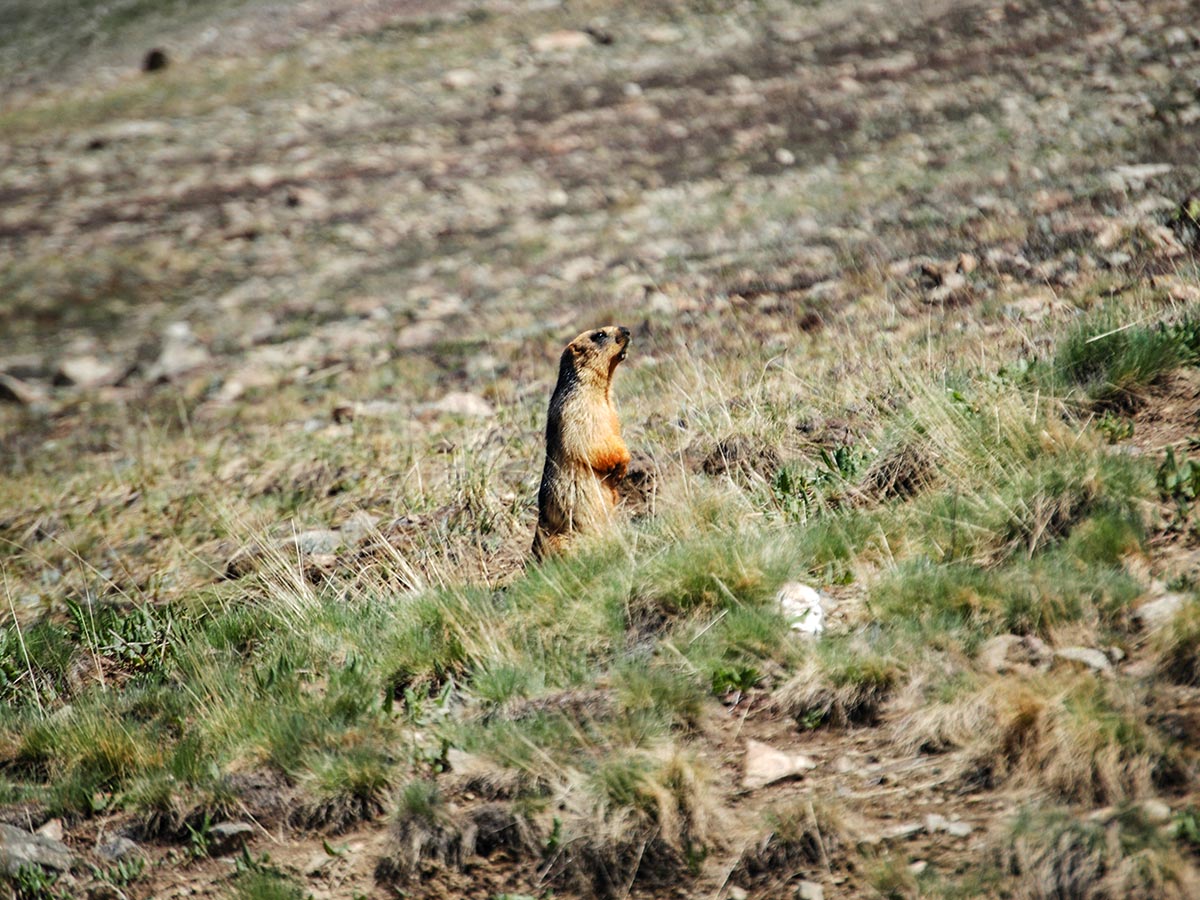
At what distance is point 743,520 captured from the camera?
4.93 metres

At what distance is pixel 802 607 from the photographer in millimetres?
4332

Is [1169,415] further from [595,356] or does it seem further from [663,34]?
[663,34]

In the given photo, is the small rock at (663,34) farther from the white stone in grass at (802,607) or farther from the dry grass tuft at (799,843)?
the dry grass tuft at (799,843)

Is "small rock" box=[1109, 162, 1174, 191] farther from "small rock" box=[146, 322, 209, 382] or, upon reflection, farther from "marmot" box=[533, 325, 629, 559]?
"small rock" box=[146, 322, 209, 382]

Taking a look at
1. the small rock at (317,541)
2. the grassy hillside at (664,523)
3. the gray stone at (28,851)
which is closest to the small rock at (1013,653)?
the grassy hillside at (664,523)

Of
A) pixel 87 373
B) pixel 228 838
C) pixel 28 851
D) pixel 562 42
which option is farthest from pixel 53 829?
pixel 562 42

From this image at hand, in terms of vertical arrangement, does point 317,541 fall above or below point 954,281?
below

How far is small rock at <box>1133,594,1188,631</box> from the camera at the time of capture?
3.65 m

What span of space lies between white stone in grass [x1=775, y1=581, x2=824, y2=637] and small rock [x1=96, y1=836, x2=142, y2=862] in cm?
268

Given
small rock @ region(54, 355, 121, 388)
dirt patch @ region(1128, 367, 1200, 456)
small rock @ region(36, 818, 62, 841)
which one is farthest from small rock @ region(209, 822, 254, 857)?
small rock @ region(54, 355, 121, 388)

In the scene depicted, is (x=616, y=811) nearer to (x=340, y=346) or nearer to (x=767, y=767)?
(x=767, y=767)

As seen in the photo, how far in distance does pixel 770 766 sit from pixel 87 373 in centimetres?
1045

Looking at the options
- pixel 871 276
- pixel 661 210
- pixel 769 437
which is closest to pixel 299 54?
pixel 661 210

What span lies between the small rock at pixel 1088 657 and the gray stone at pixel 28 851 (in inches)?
147
